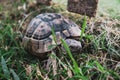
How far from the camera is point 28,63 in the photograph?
2758mm

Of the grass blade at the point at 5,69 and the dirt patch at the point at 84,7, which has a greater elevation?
the dirt patch at the point at 84,7

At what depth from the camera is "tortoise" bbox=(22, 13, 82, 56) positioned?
2703 millimetres

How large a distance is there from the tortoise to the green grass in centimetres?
8

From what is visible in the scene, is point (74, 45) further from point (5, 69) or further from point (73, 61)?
point (5, 69)

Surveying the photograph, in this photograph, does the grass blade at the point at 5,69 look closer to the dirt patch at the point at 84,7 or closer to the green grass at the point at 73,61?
the green grass at the point at 73,61

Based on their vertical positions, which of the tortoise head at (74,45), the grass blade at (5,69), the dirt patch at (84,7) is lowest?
the grass blade at (5,69)

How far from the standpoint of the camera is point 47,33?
275cm

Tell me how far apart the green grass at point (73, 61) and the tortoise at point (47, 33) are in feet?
0.28

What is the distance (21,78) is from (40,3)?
1.49 meters

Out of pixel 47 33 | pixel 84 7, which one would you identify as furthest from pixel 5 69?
pixel 84 7

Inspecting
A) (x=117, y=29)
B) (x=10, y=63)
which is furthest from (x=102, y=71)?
(x=10, y=63)

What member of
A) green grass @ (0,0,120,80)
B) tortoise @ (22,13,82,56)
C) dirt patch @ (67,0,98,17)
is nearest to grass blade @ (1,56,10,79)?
green grass @ (0,0,120,80)

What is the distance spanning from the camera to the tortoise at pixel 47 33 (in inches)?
106

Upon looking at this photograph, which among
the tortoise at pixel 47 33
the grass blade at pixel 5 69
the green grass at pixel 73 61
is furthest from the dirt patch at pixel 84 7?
the grass blade at pixel 5 69
